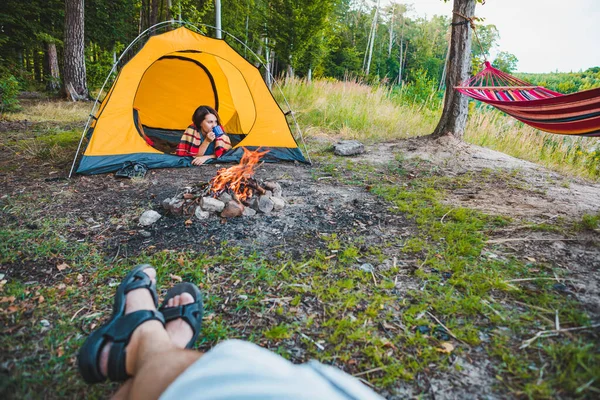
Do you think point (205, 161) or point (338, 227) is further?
point (205, 161)

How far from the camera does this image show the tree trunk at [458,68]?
14.6 feet

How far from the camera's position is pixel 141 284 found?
1.42 m

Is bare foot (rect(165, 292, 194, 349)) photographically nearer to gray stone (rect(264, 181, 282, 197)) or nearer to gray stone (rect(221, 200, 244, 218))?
gray stone (rect(221, 200, 244, 218))

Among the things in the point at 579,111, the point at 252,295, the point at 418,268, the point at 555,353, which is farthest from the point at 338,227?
the point at 579,111

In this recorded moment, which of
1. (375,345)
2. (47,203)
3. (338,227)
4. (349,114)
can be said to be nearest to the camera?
(375,345)

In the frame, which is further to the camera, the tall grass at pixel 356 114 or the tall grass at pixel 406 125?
the tall grass at pixel 356 114

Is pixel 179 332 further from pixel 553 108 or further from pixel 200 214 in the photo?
pixel 553 108

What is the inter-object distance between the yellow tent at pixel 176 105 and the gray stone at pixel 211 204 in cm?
166

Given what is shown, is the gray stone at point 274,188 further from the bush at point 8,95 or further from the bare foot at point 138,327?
the bush at point 8,95

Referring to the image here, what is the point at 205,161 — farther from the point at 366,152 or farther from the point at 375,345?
the point at 375,345

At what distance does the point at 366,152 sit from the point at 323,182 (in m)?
1.73

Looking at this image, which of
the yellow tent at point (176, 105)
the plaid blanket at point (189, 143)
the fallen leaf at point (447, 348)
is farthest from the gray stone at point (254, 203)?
the plaid blanket at point (189, 143)

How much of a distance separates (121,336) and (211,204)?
1524 millimetres

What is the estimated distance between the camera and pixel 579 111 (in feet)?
8.46
